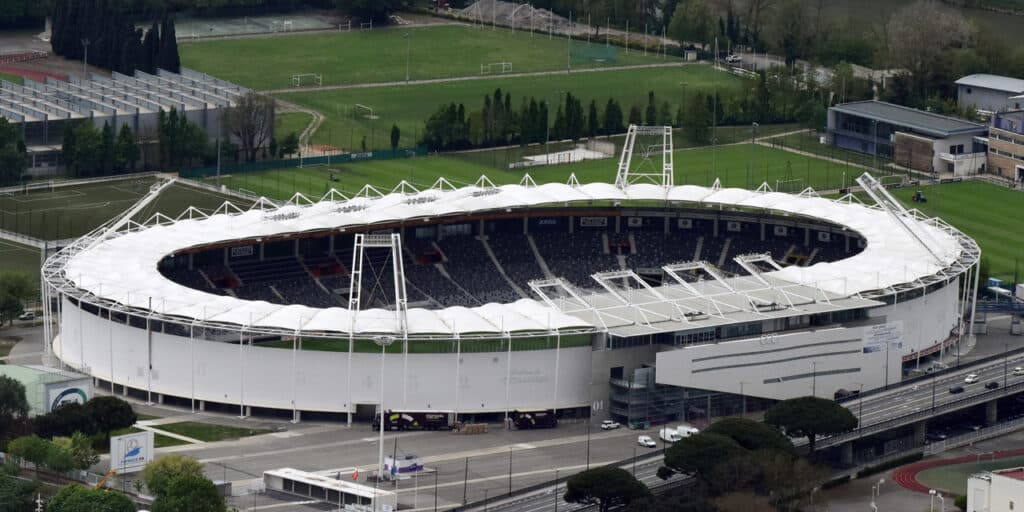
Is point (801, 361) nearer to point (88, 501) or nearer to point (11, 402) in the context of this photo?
point (11, 402)

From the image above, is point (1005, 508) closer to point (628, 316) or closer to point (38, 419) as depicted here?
point (628, 316)

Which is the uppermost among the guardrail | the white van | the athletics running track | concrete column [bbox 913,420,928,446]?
the guardrail

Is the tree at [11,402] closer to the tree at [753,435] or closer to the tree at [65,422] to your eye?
the tree at [65,422]

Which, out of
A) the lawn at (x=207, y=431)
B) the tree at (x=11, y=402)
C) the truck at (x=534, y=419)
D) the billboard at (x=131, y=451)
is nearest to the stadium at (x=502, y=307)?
the truck at (x=534, y=419)

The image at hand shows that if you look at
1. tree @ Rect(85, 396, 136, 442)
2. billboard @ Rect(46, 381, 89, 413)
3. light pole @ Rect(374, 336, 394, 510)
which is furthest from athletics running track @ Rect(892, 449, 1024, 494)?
billboard @ Rect(46, 381, 89, 413)

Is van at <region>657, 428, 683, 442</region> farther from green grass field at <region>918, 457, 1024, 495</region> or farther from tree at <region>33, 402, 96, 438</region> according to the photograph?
tree at <region>33, 402, 96, 438</region>

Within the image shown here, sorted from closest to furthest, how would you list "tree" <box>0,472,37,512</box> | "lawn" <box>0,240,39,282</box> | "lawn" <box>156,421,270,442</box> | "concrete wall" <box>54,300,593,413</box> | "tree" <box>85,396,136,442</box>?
"tree" <box>0,472,37,512</box>
"tree" <box>85,396,136,442</box>
"lawn" <box>156,421,270,442</box>
"concrete wall" <box>54,300,593,413</box>
"lawn" <box>0,240,39,282</box>
